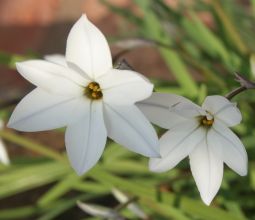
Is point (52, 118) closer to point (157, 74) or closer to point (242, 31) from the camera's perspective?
point (242, 31)

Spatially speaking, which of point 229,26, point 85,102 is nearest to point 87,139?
point 85,102

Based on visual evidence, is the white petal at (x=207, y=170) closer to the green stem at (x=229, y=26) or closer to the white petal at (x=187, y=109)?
the white petal at (x=187, y=109)

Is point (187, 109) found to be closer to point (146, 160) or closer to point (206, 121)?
point (206, 121)

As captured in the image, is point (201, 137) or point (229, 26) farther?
point (229, 26)

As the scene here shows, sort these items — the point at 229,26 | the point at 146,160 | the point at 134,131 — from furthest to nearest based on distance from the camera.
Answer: the point at 146,160
the point at 229,26
the point at 134,131

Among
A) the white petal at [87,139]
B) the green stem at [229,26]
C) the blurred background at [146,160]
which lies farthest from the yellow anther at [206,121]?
the green stem at [229,26]

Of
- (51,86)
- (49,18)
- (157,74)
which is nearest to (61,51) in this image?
(49,18)

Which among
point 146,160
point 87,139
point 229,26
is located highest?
point 87,139

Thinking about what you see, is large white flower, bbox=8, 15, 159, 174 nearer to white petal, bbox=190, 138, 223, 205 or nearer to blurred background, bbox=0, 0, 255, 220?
white petal, bbox=190, 138, 223, 205

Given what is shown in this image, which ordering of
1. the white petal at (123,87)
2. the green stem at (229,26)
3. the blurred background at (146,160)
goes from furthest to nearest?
the green stem at (229,26), the blurred background at (146,160), the white petal at (123,87)
